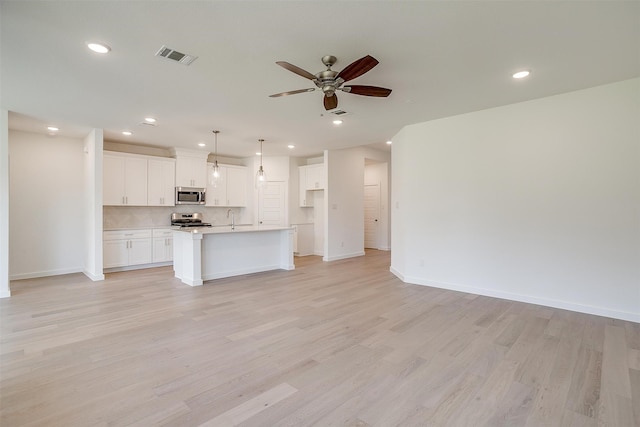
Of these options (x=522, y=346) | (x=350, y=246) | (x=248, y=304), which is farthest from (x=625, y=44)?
(x=350, y=246)

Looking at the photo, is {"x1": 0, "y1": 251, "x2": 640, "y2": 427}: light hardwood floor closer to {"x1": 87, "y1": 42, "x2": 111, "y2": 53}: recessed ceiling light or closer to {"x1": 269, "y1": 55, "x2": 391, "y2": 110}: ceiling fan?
{"x1": 269, "y1": 55, "x2": 391, "y2": 110}: ceiling fan

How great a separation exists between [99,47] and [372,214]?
8.02 metres

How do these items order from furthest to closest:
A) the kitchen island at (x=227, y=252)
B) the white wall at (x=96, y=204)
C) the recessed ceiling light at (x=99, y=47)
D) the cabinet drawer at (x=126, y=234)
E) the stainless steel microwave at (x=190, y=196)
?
the stainless steel microwave at (x=190, y=196), the cabinet drawer at (x=126, y=234), the white wall at (x=96, y=204), the kitchen island at (x=227, y=252), the recessed ceiling light at (x=99, y=47)

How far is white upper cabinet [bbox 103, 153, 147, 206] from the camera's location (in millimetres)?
6118

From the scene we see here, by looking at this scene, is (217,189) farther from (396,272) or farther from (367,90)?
(367,90)

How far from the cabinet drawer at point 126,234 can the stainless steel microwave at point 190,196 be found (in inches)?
37.3

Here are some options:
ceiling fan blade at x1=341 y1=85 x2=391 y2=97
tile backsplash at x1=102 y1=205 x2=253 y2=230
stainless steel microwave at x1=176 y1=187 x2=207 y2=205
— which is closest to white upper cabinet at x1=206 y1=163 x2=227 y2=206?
stainless steel microwave at x1=176 y1=187 x2=207 y2=205

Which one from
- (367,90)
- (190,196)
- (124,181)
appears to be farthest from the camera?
(190,196)

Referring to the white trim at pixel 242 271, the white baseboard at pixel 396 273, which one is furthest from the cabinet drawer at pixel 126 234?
the white baseboard at pixel 396 273

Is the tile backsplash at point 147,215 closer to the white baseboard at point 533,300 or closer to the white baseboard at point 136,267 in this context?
the white baseboard at point 136,267

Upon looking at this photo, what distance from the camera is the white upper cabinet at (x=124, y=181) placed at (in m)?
6.12

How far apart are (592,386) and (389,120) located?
3.91m

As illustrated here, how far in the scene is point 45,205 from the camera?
579cm

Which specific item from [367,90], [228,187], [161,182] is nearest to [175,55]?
[367,90]
